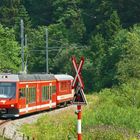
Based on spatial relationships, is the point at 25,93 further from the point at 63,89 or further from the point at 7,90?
the point at 63,89

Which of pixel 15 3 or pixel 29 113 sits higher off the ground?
pixel 15 3

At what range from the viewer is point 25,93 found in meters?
35.8

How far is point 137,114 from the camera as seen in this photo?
2983 centimetres

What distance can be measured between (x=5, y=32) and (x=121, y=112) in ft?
147

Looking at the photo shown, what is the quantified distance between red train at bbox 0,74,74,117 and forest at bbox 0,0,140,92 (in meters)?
29.4

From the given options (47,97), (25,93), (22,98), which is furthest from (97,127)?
(47,97)

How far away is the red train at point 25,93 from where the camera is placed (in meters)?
34.6

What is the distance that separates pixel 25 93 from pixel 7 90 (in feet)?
3.88

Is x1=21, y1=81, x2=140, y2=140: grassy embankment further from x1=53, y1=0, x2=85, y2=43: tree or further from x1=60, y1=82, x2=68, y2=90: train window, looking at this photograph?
x1=53, y1=0, x2=85, y2=43: tree

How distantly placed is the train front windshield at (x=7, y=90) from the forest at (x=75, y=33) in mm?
35159

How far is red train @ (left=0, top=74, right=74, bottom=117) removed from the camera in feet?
113

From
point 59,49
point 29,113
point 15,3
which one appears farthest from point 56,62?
point 29,113

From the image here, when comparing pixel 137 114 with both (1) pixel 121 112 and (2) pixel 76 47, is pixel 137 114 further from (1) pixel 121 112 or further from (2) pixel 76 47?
(2) pixel 76 47

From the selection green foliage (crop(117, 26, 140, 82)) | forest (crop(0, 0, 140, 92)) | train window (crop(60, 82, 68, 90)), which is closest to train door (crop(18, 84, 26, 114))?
train window (crop(60, 82, 68, 90))
